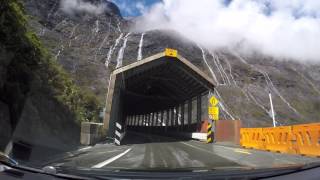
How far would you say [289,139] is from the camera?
704 inches

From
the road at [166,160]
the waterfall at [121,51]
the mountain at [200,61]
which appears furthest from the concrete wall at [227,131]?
the waterfall at [121,51]

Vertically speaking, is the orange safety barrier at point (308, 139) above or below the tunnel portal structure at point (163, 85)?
below

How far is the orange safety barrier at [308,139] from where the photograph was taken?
15.4 m

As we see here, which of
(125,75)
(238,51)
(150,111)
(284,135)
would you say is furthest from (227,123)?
(238,51)

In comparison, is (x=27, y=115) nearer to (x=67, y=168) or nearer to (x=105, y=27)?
(x=67, y=168)

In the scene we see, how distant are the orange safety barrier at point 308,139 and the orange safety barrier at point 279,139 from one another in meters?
0.47

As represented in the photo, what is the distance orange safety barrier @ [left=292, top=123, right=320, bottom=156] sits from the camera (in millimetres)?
15414

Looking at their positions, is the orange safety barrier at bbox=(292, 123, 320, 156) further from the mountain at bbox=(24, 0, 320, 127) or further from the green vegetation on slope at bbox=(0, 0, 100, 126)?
the mountain at bbox=(24, 0, 320, 127)

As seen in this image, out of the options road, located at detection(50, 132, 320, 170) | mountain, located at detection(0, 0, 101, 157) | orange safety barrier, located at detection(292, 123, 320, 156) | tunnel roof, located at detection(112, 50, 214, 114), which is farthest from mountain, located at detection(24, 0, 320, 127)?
road, located at detection(50, 132, 320, 170)

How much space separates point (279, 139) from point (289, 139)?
1.17 meters

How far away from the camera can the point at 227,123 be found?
31531mm

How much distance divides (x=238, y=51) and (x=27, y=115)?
7064 inches

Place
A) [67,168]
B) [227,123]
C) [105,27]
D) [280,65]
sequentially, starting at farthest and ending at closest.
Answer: [280,65] < [105,27] < [227,123] < [67,168]

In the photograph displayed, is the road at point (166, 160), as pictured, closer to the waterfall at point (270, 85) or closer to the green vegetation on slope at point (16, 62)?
the green vegetation on slope at point (16, 62)
